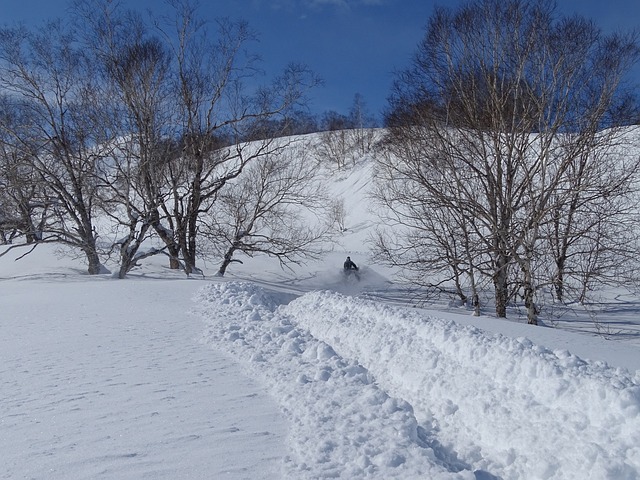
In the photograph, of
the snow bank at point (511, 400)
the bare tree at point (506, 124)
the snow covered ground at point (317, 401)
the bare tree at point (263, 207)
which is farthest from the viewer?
the bare tree at point (263, 207)

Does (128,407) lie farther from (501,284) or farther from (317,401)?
(501,284)

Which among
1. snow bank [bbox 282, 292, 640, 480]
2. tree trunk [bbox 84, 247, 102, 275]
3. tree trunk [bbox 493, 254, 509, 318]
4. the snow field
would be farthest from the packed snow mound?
tree trunk [bbox 84, 247, 102, 275]

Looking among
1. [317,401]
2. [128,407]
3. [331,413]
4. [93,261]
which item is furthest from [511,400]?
[93,261]

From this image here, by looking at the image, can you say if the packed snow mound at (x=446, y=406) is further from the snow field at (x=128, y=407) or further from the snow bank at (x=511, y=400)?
the snow field at (x=128, y=407)

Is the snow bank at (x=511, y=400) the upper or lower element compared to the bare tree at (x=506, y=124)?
lower

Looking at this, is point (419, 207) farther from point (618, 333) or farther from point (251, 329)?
point (251, 329)

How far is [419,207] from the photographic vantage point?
15102 millimetres

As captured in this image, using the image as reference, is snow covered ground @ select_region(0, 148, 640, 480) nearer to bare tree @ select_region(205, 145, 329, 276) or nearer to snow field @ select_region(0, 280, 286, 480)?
snow field @ select_region(0, 280, 286, 480)

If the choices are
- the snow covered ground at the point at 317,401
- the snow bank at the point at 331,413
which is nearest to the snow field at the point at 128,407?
the snow covered ground at the point at 317,401

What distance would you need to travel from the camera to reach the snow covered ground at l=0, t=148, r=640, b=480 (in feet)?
10.9

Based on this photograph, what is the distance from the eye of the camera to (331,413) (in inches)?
168

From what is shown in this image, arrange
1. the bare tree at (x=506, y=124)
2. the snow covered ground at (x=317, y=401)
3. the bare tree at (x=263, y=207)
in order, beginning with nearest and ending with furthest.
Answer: the snow covered ground at (x=317, y=401), the bare tree at (x=506, y=124), the bare tree at (x=263, y=207)

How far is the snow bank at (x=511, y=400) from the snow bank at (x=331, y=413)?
0.26m

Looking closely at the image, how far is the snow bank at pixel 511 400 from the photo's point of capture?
3152 millimetres
